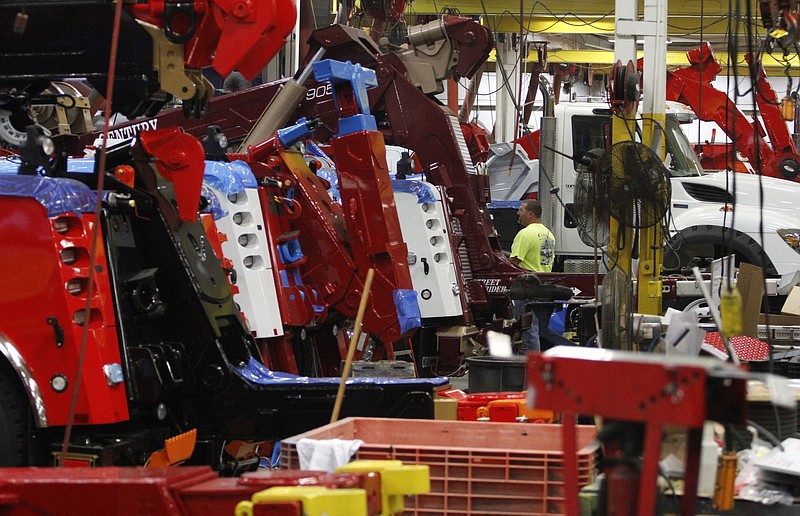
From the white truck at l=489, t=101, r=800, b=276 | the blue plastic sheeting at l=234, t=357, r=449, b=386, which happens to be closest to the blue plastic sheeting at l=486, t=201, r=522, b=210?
the white truck at l=489, t=101, r=800, b=276

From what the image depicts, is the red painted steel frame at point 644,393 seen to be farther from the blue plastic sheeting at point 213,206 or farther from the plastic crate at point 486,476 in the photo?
the blue plastic sheeting at point 213,206

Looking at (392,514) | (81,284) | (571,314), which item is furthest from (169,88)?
(571,314)

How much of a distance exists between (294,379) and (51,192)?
4.55 feet

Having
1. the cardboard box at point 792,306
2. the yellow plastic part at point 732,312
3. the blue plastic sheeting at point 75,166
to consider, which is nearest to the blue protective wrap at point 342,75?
the blue plastic sheeting at point 75,166

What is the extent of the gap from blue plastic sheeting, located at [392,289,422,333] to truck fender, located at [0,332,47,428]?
3890 mm

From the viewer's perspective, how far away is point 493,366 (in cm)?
818

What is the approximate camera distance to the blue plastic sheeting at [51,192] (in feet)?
17.0

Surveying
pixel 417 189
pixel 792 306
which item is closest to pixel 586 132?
pixel 417 189

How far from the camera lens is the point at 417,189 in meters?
10.9

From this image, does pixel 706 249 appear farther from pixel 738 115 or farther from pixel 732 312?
pixel 732 312

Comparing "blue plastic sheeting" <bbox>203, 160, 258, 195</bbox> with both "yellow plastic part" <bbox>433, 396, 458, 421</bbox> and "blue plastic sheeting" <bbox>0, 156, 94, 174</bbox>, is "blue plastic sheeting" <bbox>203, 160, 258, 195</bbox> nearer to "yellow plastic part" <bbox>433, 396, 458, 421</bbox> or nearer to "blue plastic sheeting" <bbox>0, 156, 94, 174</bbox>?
"blue plastic sheeting" <bbox>0, 156, 94, 174</bbox>

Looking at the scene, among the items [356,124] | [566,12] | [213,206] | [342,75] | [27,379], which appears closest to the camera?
[27,379]

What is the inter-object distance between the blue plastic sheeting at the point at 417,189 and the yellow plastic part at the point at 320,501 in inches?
301

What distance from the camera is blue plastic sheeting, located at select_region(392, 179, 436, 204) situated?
1083 centimetres
